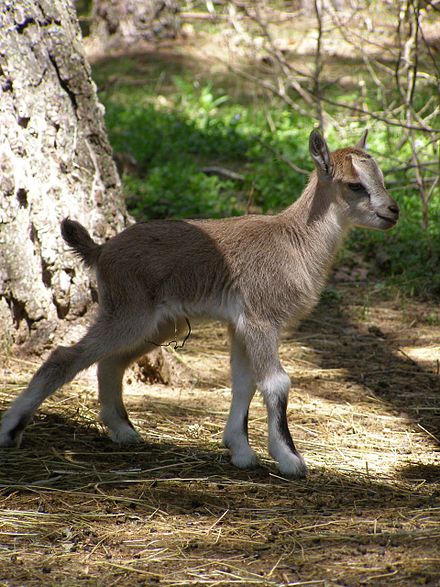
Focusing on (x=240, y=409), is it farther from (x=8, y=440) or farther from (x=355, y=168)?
(x=355, y=168)

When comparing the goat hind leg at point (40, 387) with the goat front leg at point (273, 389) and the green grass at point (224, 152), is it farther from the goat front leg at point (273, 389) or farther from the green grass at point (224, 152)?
the green grass at point (224, 152)

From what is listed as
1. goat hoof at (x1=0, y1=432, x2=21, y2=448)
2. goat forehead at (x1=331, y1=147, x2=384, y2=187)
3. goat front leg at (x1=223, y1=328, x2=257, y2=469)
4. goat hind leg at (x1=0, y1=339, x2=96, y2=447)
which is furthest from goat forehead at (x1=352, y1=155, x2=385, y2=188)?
goat hoof at (x1=0, y1=432, x2=21, y2=448)

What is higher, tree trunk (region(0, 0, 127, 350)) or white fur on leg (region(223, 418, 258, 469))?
tree trunk (region(0, 0, 127, 350))

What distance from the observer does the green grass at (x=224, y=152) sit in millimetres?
9383

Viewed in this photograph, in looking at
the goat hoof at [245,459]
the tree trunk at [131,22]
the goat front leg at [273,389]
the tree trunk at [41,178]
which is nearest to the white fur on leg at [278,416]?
the goat front leg at [273,389]

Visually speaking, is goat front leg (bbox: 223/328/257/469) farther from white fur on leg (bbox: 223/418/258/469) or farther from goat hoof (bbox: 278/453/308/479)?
goat hoof (bbox: 278/453/308/479)

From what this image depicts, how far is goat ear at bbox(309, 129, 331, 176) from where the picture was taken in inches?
217

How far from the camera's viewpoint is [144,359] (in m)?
6.71

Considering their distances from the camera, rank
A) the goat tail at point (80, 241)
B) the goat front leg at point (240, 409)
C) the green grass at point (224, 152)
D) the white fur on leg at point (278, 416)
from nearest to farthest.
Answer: the white fur on leg at point (278, 416) < the goat front leg at point (240, 409) < the goat tail at point (80, 241) < the green grass at point (224, 152)

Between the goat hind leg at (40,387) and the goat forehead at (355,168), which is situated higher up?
the goat forehead at (355,168)

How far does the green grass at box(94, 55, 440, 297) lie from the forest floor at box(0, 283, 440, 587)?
6.43 ft

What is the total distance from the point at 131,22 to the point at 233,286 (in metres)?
12.4

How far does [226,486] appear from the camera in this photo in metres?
4.83

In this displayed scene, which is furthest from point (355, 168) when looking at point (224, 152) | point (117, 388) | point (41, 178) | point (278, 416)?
point (224, 152)
